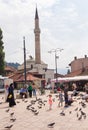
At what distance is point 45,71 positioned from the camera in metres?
101

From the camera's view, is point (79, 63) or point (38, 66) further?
point (38, 66)

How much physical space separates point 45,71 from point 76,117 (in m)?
82.8

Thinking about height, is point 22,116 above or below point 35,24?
below

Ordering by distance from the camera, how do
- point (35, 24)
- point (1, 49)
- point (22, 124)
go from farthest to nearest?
point (35, 24) → point (1, 49) → point (22, 124)

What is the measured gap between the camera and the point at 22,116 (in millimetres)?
19234

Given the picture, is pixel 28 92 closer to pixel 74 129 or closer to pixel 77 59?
pixel 74 129

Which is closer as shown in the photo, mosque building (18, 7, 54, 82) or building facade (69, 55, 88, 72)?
mosque building (18, 7, 54, 82)

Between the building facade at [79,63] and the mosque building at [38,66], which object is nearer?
the mosque building at [38,66]

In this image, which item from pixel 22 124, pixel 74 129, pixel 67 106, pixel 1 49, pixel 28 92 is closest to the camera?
pixel 74 129

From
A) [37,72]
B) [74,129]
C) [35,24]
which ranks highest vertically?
[35,24]

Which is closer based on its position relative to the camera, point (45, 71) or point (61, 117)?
point (61, 117)

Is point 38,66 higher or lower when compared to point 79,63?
lower

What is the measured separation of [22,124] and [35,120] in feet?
3.96

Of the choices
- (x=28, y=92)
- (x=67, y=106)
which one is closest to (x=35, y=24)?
(x=28, y=92)
